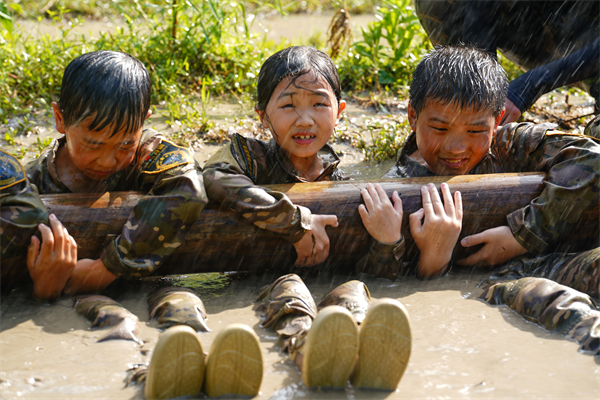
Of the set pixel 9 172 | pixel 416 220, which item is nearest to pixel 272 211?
pixel 416 220

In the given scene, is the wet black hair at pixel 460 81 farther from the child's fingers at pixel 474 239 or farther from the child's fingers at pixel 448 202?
the child's fingers at pixel 474 239

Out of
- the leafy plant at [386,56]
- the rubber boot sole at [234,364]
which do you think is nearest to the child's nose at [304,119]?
the rubber boot sole at [234,364]

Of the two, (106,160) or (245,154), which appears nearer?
(106,160)

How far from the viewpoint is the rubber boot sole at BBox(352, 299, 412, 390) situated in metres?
1.86

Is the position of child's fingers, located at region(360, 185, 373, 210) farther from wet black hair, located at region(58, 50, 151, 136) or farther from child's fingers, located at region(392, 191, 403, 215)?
wet black hair, located at region(58, 50, 151, 136)

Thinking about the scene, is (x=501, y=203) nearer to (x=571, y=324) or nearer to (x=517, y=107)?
(x=571, y=324)

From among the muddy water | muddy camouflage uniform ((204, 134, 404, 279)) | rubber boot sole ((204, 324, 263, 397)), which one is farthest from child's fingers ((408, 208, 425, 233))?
rubber boot sole ((204, 324, 263, 397))

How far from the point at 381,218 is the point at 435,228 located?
27 cm

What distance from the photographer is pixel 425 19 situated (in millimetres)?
4777

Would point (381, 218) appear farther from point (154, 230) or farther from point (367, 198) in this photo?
point (154, 230)

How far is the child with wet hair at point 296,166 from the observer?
277 centimetres

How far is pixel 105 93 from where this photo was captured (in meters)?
2.65

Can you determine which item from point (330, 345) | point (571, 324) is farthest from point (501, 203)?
point (330, 345)

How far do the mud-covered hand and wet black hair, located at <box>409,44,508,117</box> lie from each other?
192 cm
